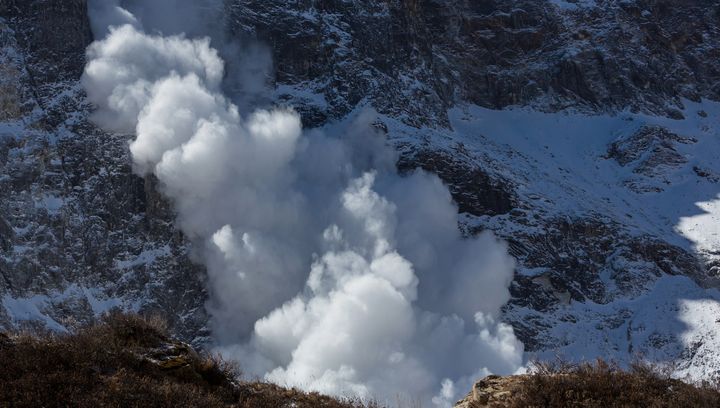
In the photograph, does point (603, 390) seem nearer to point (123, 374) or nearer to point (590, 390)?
point (590, 390)

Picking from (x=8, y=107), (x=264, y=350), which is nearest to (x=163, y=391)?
(x=264, y=350)

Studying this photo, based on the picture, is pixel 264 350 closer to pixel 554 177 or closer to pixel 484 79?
pixel 554 177

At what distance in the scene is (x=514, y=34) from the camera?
138625 mm

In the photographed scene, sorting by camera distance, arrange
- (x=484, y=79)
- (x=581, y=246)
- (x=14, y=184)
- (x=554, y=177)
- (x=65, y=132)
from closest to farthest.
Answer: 1. (x=14, y=184)
2. (x=65, y=132)
3. (x=581, y=246)
4. (x=554, y=177)
5. (x=484, y=79)

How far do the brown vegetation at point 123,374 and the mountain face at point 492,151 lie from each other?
183 feet

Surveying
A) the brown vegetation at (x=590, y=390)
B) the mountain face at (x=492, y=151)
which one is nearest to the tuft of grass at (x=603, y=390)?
the brown vegetation at (x=590, y=390)

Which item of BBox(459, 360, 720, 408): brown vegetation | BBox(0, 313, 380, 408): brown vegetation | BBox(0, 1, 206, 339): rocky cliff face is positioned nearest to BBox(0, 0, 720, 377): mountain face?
BBox(0, 1, 206, 339): rocky cliff face

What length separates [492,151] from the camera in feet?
369

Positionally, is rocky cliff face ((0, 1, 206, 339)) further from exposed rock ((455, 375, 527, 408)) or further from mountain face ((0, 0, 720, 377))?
exposed rock ((455, 375, 527, 408))

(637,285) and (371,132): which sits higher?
(371,132)

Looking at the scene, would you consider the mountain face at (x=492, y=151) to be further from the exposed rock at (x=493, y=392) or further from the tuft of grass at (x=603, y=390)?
the exposed rock at (x=493, y=392)

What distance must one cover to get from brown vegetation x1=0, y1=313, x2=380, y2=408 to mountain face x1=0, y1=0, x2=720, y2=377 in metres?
55.7

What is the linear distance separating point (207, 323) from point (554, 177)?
47.6 m

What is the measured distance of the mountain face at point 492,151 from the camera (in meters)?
85.0
